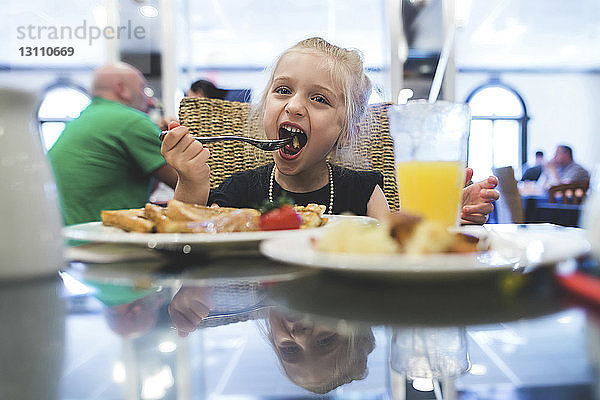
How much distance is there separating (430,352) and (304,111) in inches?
44.7

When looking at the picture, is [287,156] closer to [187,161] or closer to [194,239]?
[187,161]

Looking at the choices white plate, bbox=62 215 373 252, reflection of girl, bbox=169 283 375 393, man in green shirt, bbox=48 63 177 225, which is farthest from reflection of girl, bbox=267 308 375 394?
man in green shirt, bbox=48 63 177 225

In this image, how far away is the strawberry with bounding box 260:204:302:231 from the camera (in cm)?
69

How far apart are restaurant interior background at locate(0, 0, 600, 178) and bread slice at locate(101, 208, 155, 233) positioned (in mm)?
208

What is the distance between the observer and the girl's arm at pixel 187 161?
44.7 inches

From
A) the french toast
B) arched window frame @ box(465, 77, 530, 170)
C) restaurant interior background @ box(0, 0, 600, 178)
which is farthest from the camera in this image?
arched window frame @ box(465, 77, 530, 170)

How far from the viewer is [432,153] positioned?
768 mm

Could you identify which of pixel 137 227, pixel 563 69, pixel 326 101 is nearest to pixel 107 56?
pixel 326 101

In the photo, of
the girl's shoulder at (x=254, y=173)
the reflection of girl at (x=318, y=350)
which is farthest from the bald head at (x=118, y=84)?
the reflection of girl at (x=318, y=350)

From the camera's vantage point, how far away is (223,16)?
5.75 meters

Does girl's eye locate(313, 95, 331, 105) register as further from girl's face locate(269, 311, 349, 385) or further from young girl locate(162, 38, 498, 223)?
girl's face locate(269, 311, 349, 385)

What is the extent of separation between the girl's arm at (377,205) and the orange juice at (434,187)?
2.49ft

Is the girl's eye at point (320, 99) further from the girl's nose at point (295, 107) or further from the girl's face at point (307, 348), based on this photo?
the girl's face at point (307, 348)

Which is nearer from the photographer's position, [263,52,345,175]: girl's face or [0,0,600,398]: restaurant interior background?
[0,0,600,398]: restaurant interior background
